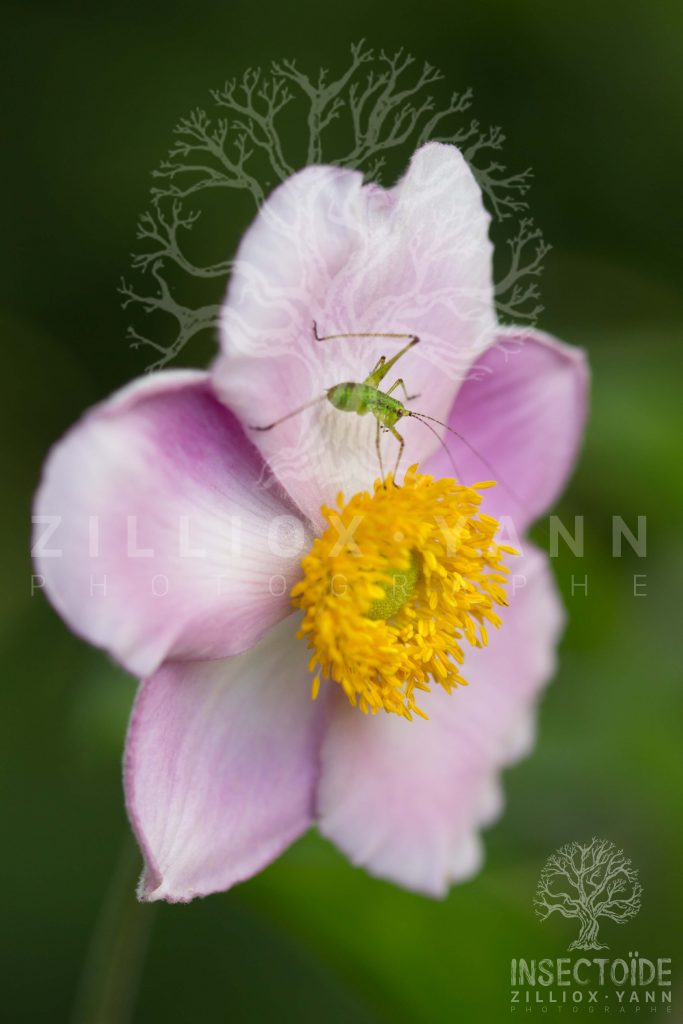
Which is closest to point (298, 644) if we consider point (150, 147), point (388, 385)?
point (388, 385)

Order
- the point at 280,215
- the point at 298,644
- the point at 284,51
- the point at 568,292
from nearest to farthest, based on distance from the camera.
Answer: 1. the point at 280,215
2. the point at 298,644
3. the point at 284,51
4. the point at 568,292

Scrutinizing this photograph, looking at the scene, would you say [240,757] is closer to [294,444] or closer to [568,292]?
[294,444]

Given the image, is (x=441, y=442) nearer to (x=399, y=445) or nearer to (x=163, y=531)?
(x=399, y=445)

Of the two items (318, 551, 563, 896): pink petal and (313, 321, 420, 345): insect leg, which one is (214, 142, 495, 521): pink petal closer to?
(313, 321, 420, 345): insect leg

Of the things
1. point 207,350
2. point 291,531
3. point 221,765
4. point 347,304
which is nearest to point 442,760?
point 221,765

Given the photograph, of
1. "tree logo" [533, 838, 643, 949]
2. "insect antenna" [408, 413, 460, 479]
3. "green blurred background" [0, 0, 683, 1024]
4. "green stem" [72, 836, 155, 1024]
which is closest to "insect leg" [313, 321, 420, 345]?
"insect antenna" [408, 413, 460, 479]

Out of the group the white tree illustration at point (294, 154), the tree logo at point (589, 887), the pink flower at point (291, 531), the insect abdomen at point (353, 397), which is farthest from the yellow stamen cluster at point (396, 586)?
the tree logo at point (589, 887)

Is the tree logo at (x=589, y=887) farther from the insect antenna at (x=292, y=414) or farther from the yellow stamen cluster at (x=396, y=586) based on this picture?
the insect antenna at (x=292, y=414)
